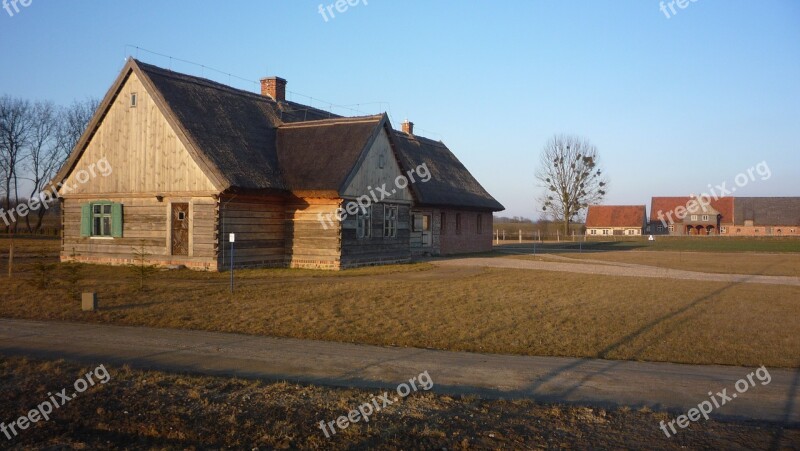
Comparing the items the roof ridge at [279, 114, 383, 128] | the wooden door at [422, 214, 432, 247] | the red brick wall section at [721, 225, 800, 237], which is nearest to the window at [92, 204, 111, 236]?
the roof ridge at [279, 114, 383, 128]

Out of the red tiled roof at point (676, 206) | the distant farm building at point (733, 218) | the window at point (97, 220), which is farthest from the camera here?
the red tiled roof at point (676, 206)

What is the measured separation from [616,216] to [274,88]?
79327 mm

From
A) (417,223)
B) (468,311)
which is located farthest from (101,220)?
(468,311)

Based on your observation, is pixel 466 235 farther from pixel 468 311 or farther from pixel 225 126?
pixel 468 311

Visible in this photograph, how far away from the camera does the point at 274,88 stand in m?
30.2

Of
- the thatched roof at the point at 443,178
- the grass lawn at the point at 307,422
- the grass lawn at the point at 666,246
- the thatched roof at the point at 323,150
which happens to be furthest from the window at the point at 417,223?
the grass lawn at the point at 307,422

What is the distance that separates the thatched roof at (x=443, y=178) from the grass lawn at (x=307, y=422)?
23.6m

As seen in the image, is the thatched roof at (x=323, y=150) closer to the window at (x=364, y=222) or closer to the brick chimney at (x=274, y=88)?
the window at (x=364, y=222)

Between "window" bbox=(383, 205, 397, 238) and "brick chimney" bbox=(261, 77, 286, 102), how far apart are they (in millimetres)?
7751

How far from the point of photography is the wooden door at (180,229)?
23016 millimetres

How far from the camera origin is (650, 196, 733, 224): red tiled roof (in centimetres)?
9975

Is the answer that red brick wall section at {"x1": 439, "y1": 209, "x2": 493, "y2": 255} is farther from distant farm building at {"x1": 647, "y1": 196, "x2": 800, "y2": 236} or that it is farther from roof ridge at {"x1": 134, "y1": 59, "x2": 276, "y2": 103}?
distant farm building at {"x1": 647, "y1": 196, "x2": 800, "y2": 236}

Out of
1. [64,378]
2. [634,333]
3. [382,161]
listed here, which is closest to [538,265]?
[382,161]

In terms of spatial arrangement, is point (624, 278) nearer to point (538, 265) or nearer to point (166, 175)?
point (538, 265)
